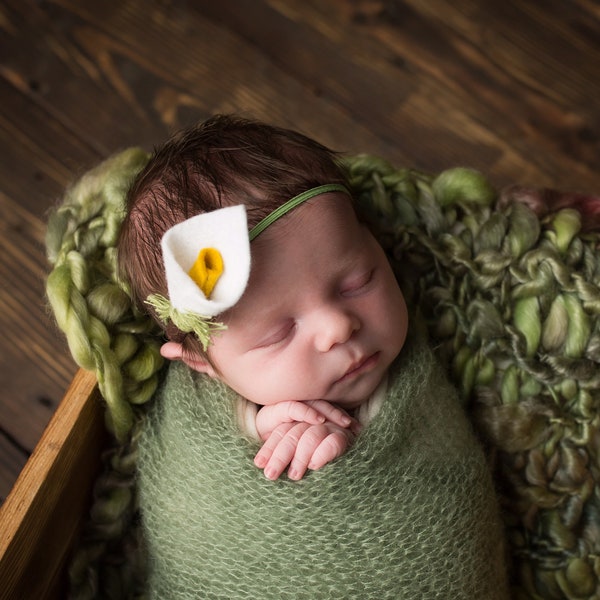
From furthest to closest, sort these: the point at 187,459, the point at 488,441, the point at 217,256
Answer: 1. the point at 488,441
2. the point at 187,459
3. the point at 217,256

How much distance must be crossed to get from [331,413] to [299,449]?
61 millimetres

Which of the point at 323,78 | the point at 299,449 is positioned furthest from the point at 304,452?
the point at 323,78

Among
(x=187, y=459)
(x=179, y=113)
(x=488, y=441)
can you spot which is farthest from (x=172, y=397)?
(x=179, y=113)

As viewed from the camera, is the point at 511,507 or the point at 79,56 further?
the point at 79,56

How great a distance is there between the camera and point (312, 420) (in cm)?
85

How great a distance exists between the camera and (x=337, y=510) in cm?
83

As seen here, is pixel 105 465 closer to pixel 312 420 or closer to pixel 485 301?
pixel 312 420

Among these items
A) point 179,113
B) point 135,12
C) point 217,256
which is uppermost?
point 217,256

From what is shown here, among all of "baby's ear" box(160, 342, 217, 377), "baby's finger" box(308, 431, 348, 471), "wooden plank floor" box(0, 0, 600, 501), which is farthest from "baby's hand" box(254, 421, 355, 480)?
"wooden plank floor" box(0, 0, 600, 501)

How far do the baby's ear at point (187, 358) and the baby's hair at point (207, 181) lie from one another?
11 mm

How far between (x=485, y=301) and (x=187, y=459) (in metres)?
0.39

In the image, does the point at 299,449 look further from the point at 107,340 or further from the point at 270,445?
the point at 107,340

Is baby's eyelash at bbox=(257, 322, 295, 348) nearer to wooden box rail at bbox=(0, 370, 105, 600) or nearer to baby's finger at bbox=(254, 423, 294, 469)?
baby's finger at bbox=(254, 423, 294, 469)

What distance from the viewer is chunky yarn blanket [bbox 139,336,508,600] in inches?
32.9
